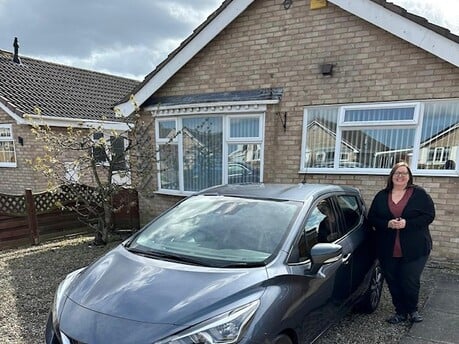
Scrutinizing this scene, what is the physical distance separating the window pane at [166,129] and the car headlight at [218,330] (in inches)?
239

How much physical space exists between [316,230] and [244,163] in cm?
417

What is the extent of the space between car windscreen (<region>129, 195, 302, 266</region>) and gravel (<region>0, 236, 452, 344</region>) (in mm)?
1243

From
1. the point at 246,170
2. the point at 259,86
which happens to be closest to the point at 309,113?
the point at 259,86

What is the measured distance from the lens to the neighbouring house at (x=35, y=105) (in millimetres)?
10812

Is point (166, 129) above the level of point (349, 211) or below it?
above

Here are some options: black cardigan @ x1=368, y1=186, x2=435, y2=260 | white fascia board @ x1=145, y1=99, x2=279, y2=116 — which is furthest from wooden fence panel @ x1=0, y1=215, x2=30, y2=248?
black cardigan @ x1=368, y1=186, x2=435, y2=260

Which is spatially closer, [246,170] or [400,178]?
[400,178]

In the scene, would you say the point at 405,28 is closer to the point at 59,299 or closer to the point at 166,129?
the point at 166,129

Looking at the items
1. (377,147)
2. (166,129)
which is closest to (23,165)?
(166,129)

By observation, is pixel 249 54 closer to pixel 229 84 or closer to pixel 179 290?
pixel 229 84

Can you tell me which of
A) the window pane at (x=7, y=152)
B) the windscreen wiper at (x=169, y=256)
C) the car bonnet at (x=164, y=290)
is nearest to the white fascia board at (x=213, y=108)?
the windscreen wiper at (x=169, y=256)

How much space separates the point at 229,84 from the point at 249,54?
28.4 inches

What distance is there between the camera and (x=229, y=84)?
6.92 m

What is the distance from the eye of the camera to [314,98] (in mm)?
6102
